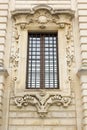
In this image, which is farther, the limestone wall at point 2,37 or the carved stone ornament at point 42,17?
the carved stone ornament at point 42,17

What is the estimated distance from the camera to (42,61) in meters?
15.2

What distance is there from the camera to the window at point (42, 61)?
14.7m

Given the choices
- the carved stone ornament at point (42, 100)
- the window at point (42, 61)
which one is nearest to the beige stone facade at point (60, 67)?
the carved stone ornament at point (42, 100)

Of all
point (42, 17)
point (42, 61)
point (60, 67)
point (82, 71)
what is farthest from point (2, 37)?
point (82, 71)

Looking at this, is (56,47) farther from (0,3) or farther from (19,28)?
(0,3)

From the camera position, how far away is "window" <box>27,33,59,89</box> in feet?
48.1

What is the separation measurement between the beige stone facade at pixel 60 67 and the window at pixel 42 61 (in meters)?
0.38

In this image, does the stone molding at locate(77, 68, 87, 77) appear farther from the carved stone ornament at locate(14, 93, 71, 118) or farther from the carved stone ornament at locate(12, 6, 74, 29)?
the carved stone ornament at locate(12, 6, 74, 29)

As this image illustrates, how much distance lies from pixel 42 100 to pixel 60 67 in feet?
6.79

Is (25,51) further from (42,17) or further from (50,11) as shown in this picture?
(50,11)

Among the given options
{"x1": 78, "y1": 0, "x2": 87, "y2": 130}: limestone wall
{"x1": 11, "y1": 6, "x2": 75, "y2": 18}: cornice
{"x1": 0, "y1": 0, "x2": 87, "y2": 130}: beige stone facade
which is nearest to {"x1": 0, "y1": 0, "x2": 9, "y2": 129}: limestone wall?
{"x1": 0, "y1": 0, "x2": 87, "y2": 130}: beige stone facade

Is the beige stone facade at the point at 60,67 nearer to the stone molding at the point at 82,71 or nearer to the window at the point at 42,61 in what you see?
the stone molding at the point at 82,71

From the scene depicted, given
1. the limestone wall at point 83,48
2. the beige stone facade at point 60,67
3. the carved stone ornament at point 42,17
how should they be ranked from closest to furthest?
the limestone wall at point 83,48 < the beige stone facade at point 60,67 < the carved stone ornament at point 42,17

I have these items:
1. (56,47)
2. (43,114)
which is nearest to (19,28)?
(56,47)
